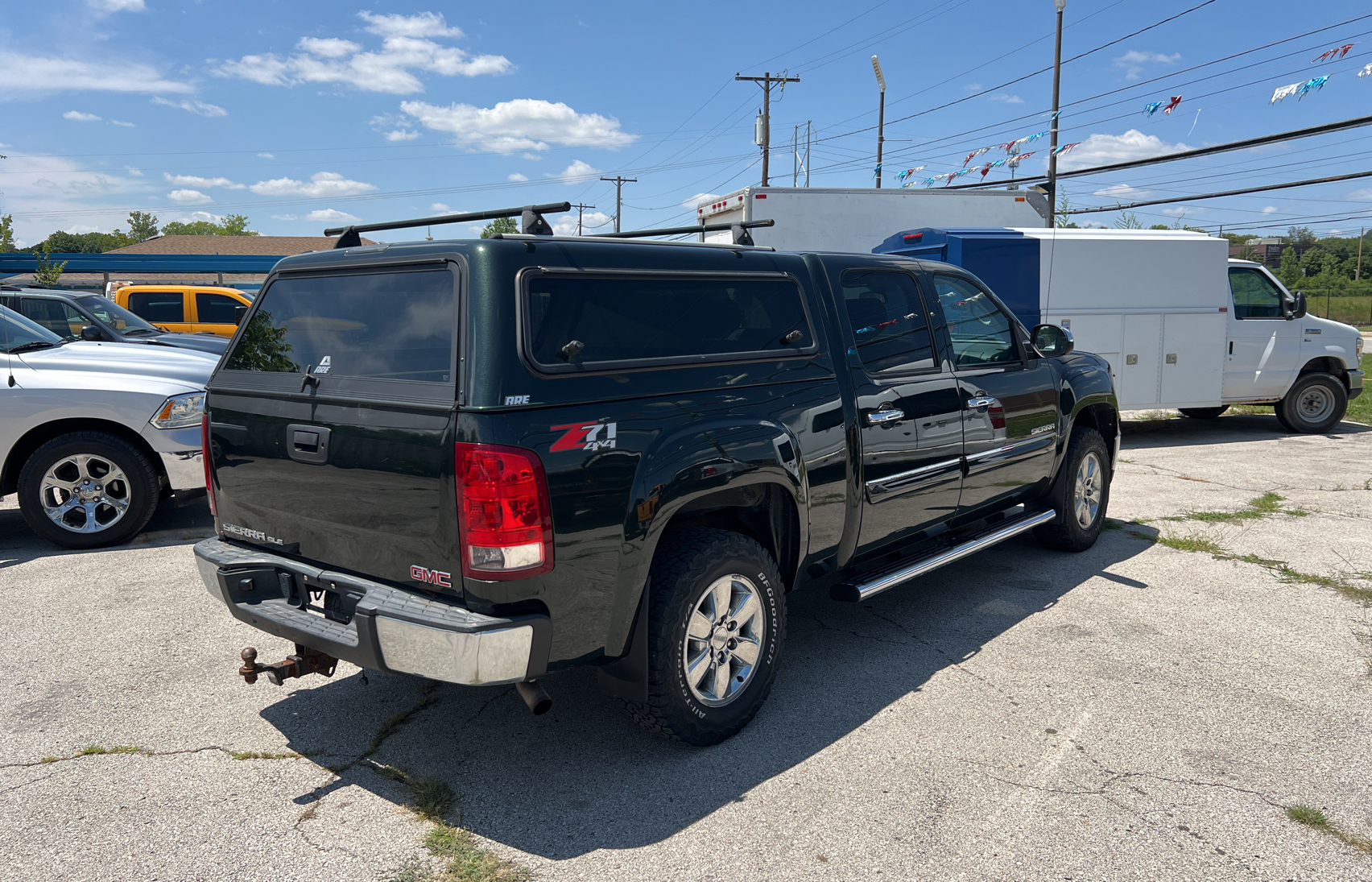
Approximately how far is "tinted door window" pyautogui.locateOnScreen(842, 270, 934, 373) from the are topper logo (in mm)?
Answer: 1686

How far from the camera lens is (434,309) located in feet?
10.4

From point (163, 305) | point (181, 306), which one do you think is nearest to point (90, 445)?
point (181, 306)

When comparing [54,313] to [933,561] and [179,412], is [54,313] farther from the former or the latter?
[933,561]

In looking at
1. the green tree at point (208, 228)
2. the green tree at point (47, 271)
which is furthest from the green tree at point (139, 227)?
the green tree at point (47, 271)

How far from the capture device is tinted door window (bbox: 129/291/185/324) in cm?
A: 1641

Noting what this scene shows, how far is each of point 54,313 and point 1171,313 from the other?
12.7 meters

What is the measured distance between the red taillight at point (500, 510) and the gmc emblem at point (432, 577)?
0.32 feet

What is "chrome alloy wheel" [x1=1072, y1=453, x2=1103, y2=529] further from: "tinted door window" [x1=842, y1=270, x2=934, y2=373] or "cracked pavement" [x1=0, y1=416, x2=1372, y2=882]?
"tinted door window" [x1=842, y1=270, x2=934, y2=373]

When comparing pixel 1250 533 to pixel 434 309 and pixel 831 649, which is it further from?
pixel 434 309

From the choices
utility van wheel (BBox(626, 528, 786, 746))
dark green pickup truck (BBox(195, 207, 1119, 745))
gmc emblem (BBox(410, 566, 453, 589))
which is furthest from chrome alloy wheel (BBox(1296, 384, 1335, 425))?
gmc emblem (BBox(410, 566, 453, 589))

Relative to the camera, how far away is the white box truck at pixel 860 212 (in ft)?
42.0

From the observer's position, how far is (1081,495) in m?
6.30

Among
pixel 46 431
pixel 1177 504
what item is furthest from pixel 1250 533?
pixel 46 431

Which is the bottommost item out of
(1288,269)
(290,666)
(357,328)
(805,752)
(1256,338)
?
(805,752)
